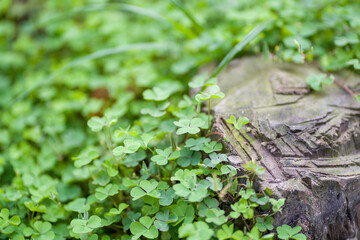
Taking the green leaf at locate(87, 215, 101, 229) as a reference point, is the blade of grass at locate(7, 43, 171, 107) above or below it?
above

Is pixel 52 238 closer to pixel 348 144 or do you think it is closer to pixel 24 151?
pixel 24 151

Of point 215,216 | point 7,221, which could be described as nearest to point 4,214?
point 7,221

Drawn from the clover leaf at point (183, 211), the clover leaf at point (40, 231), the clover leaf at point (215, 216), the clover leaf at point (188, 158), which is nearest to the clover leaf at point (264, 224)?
the clover leaf at point (215, 216)

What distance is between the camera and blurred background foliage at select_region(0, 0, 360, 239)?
6.97 ft

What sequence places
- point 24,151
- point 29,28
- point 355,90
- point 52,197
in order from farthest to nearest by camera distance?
1. point 29,28
2. point 24,151
3. point 355,90
4. point 52,197

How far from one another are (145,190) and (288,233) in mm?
708

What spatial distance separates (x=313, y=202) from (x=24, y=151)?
201 centimetres

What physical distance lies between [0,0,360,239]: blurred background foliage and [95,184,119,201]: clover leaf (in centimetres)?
35

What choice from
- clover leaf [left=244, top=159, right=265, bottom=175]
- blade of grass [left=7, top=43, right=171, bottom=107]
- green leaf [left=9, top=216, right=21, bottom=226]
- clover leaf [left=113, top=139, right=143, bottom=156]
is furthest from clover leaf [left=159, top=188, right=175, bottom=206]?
blade of grass [left=7, top=43, right=171, bottom=107]

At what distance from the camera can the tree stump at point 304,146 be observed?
1476 mm

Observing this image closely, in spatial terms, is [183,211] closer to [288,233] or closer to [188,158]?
[188,158]

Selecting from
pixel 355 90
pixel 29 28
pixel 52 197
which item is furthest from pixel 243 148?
pixel 29 28

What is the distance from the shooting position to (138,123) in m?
1.94

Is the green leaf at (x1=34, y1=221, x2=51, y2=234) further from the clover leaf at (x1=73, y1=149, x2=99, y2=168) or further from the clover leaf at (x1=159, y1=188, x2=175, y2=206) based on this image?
the clover leaf at (x1=159, y1=188, x2=175, y2=206)
